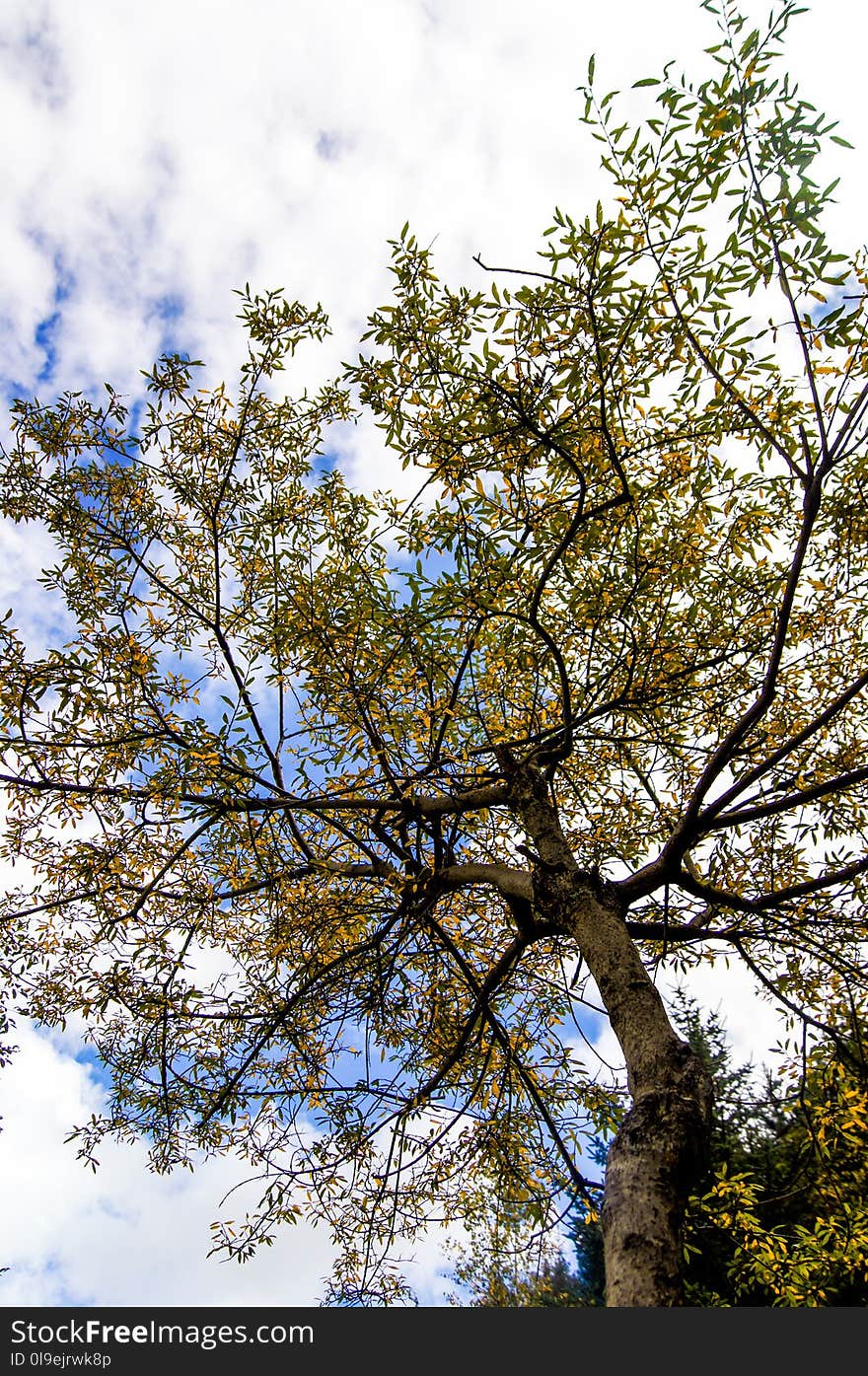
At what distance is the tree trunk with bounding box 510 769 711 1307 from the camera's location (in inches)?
94.0

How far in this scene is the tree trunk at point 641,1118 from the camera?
2389mm

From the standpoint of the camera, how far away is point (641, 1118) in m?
2.72

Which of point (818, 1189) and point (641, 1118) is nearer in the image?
point (641, 1118)

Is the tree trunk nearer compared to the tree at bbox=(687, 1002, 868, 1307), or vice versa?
the tree trunk

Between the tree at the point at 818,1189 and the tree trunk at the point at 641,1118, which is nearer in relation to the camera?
the tree trunk at the point at 641,1118

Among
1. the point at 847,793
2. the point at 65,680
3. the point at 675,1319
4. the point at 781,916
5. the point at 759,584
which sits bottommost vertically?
the point at 675,1319

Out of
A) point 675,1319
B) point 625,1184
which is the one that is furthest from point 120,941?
point 675,1319

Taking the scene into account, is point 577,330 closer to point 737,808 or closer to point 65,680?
point 737,808

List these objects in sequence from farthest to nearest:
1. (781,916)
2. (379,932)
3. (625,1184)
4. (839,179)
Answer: (379,932), (781,916), (625,1184), (839,179)

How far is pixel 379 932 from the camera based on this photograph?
4.57 metres

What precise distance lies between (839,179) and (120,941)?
180 inches

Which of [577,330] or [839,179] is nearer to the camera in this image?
[839,179]

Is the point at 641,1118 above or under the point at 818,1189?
above

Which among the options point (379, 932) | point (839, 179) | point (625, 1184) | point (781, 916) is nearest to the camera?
point (839, 179)
